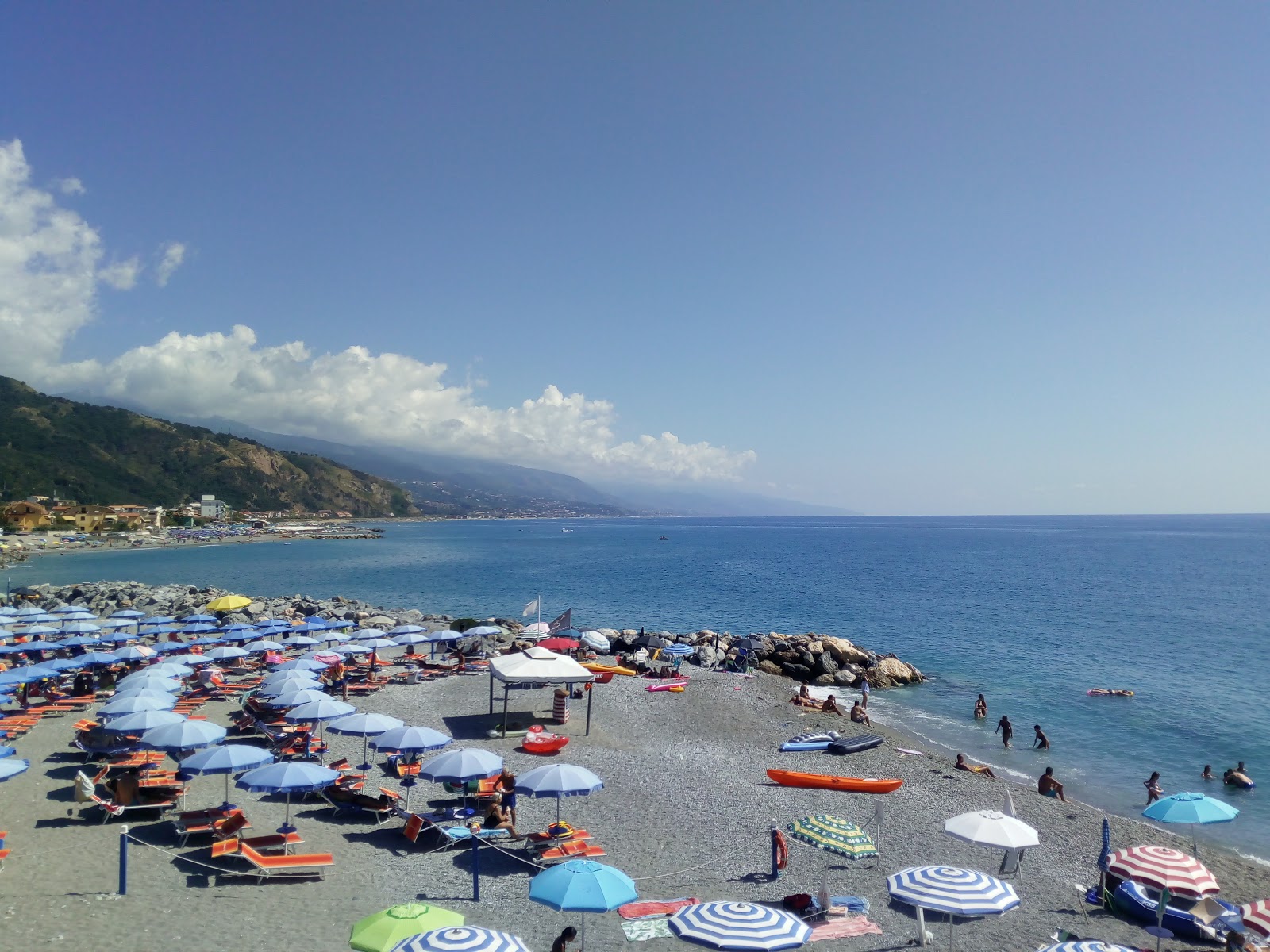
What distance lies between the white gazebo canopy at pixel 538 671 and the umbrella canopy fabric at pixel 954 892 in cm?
1072

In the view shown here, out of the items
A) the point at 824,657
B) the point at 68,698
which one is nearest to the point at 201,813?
the point at 68,698

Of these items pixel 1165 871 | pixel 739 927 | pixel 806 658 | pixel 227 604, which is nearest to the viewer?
pixel 739 927

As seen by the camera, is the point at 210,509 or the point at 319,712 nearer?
the point at 319,712

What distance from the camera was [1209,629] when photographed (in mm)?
47781

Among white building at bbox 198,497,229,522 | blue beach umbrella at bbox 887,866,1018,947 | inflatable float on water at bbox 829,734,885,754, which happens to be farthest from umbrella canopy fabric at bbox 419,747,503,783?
white building at bbox 198,497,229,522

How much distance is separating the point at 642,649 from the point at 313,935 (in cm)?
2565

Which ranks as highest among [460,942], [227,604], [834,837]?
[460,942]

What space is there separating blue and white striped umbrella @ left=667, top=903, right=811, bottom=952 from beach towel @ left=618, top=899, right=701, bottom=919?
2481 millimetres

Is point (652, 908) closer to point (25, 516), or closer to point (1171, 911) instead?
point (1171, 911)

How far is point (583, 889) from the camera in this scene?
877cm

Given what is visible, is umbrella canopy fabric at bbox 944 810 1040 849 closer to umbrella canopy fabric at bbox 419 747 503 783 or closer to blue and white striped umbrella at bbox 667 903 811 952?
blue and white striped umbrella at bbox 667 903 811 952

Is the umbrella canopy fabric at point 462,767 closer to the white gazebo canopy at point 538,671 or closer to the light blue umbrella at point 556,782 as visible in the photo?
the light blue umbrella at point 556,782

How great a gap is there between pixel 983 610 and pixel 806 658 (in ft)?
93.7

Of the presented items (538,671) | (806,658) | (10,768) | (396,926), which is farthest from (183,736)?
(806,658)
